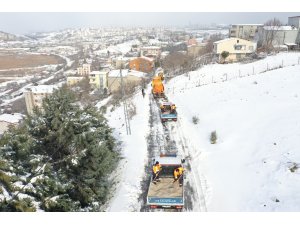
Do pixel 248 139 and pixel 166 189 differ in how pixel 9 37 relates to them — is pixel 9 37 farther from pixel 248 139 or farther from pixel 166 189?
pixel 166 189

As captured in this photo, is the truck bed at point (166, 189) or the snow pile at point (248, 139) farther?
the snow pile at point (248, 139)

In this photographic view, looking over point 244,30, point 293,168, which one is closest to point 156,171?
point 293,168

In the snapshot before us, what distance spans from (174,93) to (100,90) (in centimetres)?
3999

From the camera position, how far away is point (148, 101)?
102 feet

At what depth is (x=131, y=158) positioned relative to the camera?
1825cm

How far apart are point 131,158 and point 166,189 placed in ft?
18.3

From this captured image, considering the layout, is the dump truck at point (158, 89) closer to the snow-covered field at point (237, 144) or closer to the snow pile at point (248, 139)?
the snow pile at point (248, 139)

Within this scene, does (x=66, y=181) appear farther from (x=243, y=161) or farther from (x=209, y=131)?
(x=209, y=131)

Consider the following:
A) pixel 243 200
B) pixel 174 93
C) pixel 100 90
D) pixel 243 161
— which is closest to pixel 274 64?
pixel 174 93

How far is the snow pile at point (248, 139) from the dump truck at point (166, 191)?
4.92 feet

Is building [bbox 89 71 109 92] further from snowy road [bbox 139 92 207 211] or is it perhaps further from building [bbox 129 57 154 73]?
snowy road [bbox 139 92 207 211]

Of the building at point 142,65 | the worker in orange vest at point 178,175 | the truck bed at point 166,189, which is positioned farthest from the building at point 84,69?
the truck bed at point 166,189

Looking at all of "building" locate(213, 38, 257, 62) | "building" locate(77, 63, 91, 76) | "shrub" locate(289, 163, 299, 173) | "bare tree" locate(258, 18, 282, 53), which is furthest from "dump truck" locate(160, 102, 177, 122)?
"building" locate(77, 63, 91, 76)

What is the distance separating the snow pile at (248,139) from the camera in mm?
13008
